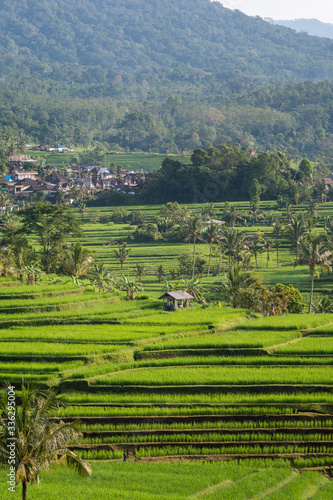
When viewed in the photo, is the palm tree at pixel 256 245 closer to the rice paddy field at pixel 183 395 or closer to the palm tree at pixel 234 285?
the palm tree at pixel 234 285

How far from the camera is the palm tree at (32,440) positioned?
1204cm

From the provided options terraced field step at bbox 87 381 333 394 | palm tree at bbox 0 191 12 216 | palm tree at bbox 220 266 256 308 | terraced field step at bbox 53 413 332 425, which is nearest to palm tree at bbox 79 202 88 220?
palm tree at bbox 0 191 12 216

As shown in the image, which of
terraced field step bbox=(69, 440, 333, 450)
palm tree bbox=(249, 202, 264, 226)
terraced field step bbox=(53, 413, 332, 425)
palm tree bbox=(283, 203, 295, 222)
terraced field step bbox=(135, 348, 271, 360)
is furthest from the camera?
palm tree bbox=(249, 202, 264, 226)

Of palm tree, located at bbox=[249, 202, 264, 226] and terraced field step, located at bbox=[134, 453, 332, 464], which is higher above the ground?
terraced field step, located at bbox=[134, 453, 332, 464]

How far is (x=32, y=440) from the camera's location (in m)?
12.2

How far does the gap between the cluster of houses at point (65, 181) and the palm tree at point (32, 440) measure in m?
72.9

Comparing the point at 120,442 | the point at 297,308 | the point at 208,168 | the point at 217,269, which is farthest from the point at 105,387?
the point at 208,168

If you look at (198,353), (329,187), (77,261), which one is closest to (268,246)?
(77,261)

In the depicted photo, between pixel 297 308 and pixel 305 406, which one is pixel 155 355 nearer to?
pixel 305 406

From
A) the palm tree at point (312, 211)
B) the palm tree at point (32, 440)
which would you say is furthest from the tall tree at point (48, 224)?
the palm tree at point (32, 440)

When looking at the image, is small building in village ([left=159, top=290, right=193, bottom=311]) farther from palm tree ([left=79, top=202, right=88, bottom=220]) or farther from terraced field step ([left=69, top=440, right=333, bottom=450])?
palm tree ([left=79, top=202, right=88, bottom=220])

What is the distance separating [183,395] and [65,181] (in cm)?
8226

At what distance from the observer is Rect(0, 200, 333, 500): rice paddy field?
47.0ft

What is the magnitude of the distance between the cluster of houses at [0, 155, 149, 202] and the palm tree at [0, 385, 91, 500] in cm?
7287
